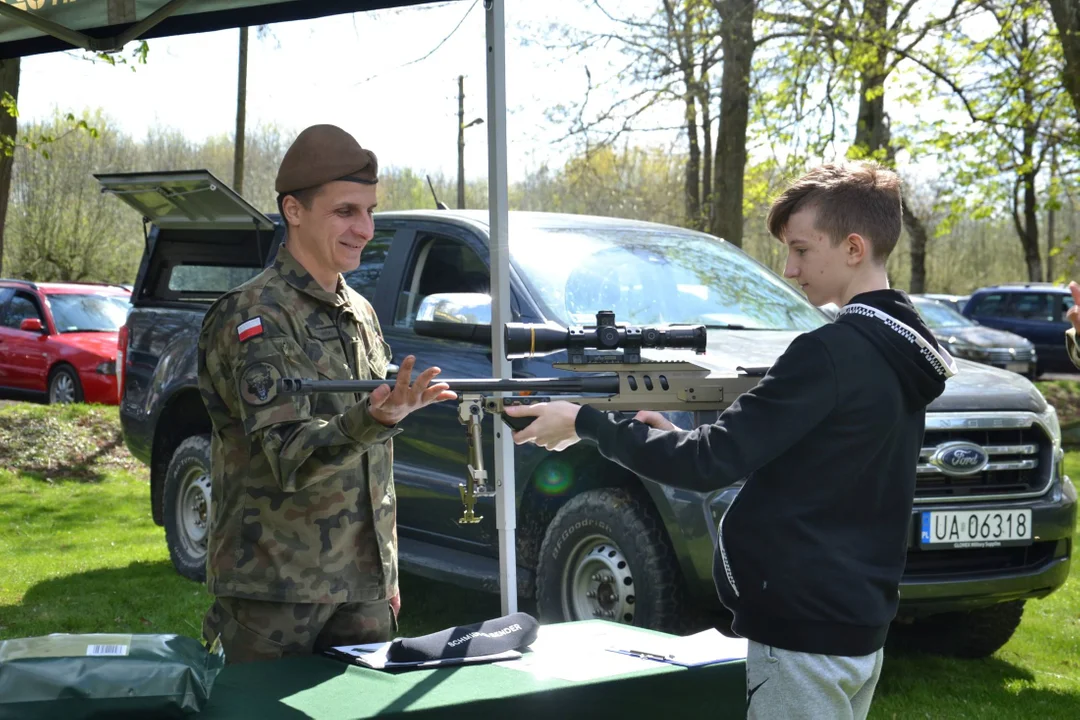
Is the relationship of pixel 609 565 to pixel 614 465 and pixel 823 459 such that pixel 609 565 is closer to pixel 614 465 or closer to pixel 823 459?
pixel 614 465

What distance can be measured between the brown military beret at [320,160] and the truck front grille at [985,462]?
3.05 metres

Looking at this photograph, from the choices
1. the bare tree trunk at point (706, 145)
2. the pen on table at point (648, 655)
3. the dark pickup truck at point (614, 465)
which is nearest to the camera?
the pen on table at point (648, 655)

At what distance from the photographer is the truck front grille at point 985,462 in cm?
521

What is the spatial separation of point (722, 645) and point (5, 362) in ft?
55.1

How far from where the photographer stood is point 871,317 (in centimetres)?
241

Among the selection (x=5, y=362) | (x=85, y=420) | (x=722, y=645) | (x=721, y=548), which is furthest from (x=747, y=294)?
(x=5, y=362)

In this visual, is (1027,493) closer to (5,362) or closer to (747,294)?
(747,294)

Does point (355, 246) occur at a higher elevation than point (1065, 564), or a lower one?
higher

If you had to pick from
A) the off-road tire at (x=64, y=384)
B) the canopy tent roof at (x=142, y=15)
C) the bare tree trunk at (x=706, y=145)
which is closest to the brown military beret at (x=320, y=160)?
the canopy tent roof at (x=142, y=15)

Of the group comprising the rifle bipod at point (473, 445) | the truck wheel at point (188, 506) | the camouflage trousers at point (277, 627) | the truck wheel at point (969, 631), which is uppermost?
the rifle bipod at point (473, 445)

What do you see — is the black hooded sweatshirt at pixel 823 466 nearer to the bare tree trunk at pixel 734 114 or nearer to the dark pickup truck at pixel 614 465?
the dark pickup truck at pixel 614 465

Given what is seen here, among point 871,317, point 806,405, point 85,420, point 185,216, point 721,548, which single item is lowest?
point 85,420

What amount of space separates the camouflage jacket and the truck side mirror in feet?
7.70

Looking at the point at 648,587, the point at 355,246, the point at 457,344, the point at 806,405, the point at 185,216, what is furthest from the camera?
the point at 185,216
